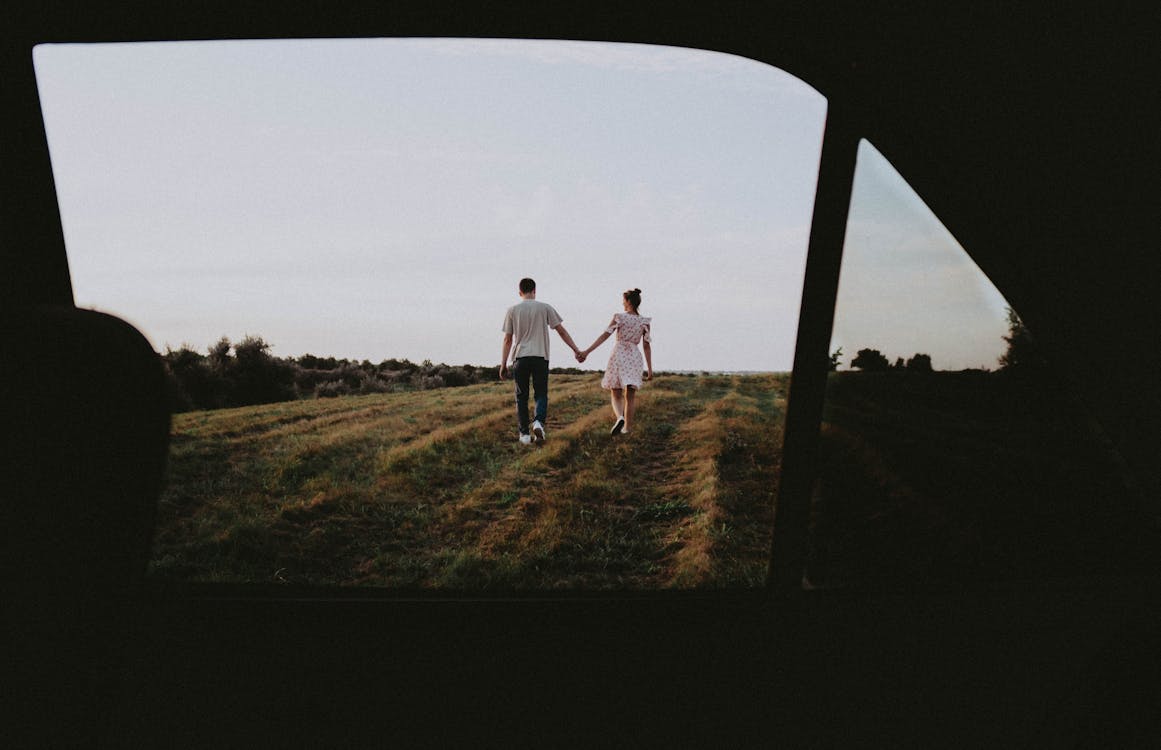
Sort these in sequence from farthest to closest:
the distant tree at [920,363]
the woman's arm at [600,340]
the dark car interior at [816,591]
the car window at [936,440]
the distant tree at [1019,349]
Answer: the woman's arm at [600,340] < the distant tree at [920,363] < the car window at [936,440] < the distant tree at [1019,349] < the dark car interior at [816,591]

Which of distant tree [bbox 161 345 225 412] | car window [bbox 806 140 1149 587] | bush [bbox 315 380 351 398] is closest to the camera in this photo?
car window [bbox 806 140 1149 587]

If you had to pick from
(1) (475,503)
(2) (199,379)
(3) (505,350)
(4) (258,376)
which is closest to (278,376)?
(4) (258,376)

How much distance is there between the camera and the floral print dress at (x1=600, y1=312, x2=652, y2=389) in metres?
6.20

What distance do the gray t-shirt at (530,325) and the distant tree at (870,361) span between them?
375 cm

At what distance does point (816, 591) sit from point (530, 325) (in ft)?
12.9

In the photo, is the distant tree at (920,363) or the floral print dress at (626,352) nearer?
the distant tree at (920,363)

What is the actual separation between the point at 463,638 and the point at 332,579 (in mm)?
5206

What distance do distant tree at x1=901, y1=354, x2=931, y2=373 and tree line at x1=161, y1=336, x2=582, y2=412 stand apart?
11.7 m

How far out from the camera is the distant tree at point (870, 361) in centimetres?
240

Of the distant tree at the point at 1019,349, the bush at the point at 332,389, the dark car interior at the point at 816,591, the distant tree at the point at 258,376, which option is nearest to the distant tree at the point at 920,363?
the distant tree at the point at 1019,349

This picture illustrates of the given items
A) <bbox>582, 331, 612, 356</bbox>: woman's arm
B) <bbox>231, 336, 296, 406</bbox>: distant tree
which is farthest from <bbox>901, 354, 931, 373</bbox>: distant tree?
<bbox>231, 336, 296, 406</bbox>: distant tree

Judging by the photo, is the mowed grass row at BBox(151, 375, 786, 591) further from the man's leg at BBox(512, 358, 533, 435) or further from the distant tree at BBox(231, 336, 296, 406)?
the man's leg at BBox(512, 358, 533, 435)

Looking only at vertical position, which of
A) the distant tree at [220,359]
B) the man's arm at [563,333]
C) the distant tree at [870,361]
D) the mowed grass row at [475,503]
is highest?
the man's arm at [563,333]

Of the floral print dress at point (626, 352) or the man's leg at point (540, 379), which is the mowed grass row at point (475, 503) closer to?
the man's leg at point (540, 379)
